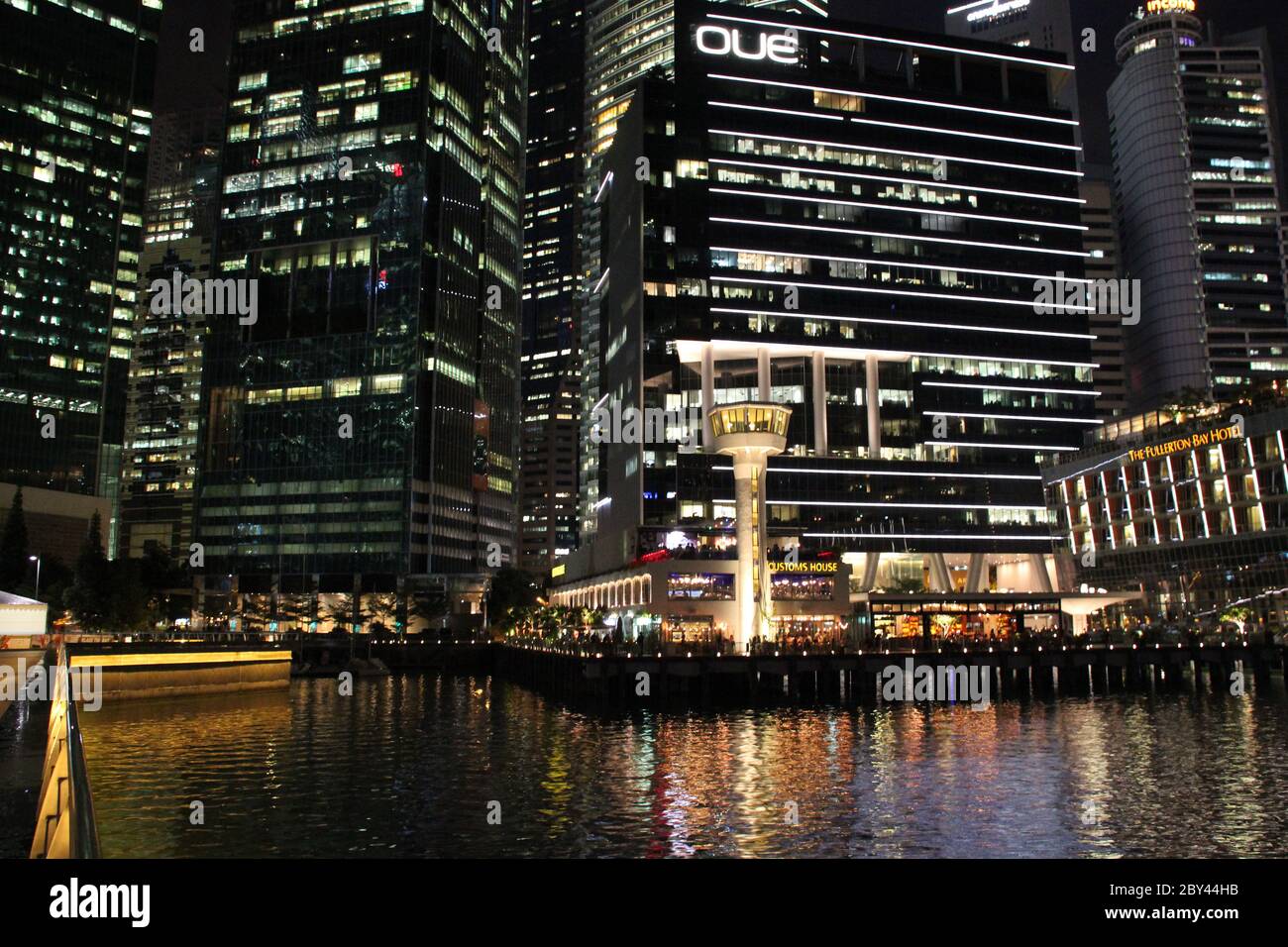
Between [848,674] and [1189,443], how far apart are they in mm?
78846

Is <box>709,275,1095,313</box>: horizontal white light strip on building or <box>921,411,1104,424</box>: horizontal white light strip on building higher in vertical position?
<box>709,275,1095,313</box>: horizontal white light strip on building

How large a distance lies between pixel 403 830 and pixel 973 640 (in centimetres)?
7255

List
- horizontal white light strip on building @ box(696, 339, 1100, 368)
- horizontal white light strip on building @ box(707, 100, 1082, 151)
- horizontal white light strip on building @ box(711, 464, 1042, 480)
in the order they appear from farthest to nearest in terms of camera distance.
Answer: horizontal white light strip on building @ box(707, 100, 1082, 151), horizontal white light strip on building @ box(696, 339, 1100, 368), horizontal white light strip on building @ box(711, 464, 1042, 480)

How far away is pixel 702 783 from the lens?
42.6m

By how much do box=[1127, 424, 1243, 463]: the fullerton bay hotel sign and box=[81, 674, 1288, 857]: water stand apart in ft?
228

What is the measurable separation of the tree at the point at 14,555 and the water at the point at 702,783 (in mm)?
88780

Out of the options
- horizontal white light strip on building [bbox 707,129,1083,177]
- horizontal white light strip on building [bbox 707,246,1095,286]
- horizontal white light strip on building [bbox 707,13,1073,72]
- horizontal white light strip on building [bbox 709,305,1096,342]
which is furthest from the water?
horizontal white light strip on building [bbox 707,13,1073,72]

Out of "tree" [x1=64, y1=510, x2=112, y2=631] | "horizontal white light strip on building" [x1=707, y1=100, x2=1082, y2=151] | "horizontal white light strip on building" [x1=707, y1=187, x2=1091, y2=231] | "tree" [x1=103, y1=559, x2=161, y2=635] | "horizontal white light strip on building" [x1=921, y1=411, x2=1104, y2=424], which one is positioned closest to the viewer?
"tree" [x1=64, y1=510, x2=112, y2=631]

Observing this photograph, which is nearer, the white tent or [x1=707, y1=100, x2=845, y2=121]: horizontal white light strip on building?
the white tent

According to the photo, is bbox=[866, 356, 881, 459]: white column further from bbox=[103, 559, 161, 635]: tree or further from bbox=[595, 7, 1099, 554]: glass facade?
bbox=[103, 559, 161, 635]: tree

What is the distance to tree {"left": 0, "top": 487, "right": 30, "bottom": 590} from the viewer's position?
144750 millimetres

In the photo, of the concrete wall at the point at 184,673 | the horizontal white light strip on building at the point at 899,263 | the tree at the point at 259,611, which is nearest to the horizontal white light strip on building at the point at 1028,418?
the horizontal white light strip on building at the point at 899,263

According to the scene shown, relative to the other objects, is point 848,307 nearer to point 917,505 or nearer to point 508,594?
point 917,505
